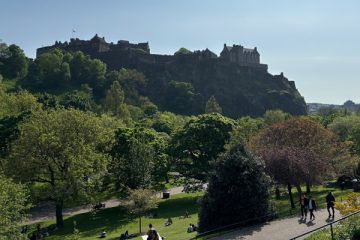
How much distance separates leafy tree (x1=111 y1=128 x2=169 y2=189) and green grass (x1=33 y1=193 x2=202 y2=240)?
9.38 feet

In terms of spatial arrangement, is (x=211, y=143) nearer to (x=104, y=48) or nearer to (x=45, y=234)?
(x=45, y=234)

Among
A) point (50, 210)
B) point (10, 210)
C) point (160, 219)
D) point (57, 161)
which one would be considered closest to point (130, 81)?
point (50, 210)

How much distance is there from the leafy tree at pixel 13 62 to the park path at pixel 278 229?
10644 centimetres

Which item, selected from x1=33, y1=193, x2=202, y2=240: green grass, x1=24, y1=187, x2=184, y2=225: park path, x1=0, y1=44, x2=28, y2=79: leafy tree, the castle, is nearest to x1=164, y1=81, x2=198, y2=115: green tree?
the castle

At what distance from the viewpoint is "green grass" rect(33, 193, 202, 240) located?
29.9m

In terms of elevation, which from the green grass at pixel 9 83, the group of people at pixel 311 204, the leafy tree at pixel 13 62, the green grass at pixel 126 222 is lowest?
the green grass at pixel 126 222

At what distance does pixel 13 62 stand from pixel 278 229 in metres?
111

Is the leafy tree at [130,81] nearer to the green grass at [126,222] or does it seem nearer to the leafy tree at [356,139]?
the leafy tree at [356,139]

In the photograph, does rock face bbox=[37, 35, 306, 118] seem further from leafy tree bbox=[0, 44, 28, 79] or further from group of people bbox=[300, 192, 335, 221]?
group of people bbox=[300, 192, 335, 221]

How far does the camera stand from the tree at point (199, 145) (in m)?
41.7

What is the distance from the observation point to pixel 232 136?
41.8 m

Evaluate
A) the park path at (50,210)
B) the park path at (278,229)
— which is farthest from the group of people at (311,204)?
the park path at (50,210)

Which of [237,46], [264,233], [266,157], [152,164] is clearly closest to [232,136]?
[152,164]

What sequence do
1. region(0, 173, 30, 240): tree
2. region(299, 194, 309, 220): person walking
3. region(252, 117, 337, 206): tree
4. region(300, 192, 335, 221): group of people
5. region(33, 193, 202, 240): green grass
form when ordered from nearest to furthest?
1. region(300, 192, 335, 221): group of people
2. region(299, 194, 309, 220): person walking
3. region(0, 173, 30, 240): tree
4. region(252, 117, 337, 206): tree
5. region(33, 193, 202, 240): green grass
